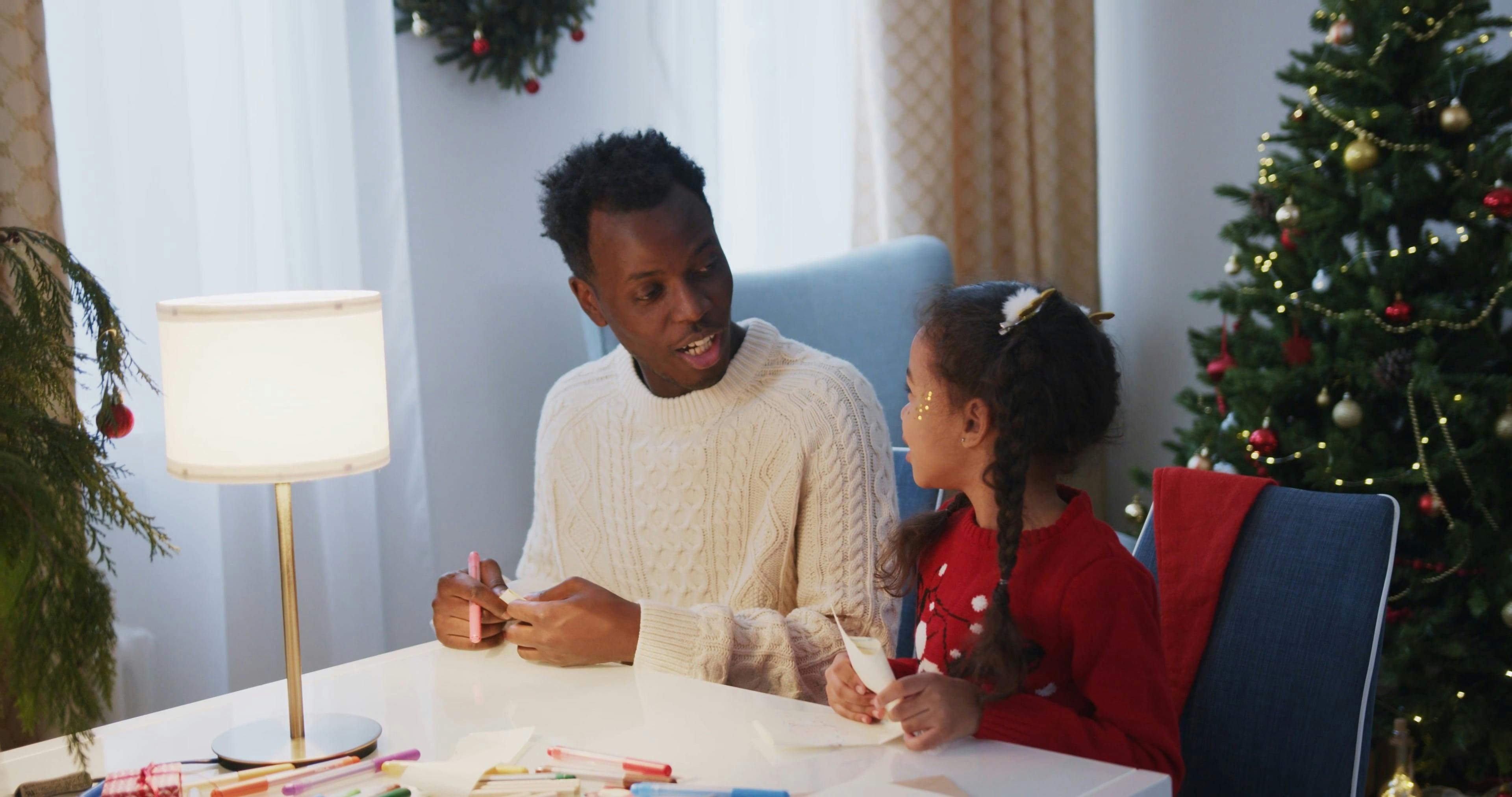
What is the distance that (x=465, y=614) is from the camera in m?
1.42

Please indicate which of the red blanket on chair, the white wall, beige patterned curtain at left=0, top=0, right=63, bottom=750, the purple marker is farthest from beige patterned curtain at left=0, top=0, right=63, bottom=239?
the white wall

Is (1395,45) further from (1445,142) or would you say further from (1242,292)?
(1242,292)

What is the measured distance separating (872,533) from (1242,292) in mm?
1256

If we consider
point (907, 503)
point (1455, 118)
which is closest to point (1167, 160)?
point (1455, 118)

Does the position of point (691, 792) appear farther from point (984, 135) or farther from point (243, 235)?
point (984, 135)

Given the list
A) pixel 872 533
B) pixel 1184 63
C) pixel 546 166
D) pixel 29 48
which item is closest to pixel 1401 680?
pixel 872 533

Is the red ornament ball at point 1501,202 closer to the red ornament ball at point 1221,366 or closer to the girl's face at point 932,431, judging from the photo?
the red ornament ball at point 1221,366

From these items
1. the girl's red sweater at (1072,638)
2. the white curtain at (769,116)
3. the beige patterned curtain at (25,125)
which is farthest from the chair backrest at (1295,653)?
the white curtain at (769,116)

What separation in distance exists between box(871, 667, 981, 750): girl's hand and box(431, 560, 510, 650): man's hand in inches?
20.5

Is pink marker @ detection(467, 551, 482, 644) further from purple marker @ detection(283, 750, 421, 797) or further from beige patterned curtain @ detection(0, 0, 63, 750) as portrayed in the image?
beige patterned curtain @ detection(0, 0, 63, 750)

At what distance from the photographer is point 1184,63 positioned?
335cm

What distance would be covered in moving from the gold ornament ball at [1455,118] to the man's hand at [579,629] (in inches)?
65.8

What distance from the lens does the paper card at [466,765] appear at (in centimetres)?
100

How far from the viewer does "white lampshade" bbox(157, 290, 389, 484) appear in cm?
109
